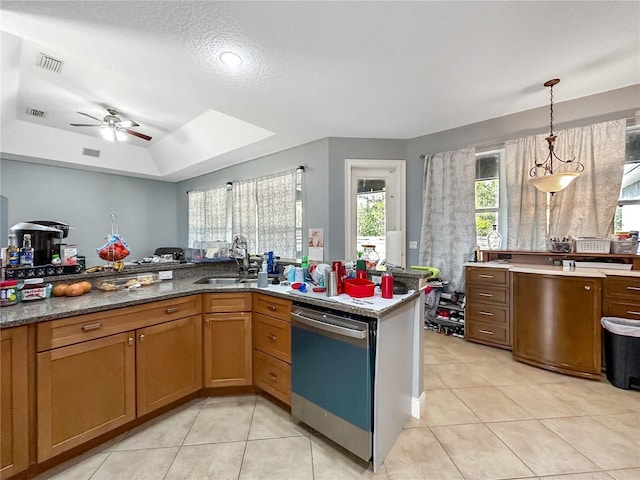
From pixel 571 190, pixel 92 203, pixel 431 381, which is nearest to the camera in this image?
pixel 431 381

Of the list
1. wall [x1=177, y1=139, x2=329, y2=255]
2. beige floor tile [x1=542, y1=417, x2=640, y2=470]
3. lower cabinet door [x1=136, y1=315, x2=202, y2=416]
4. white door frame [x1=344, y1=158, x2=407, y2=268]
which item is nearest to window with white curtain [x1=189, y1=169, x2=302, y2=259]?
wall [x1=177, y1=139, x2=329, y2=255]

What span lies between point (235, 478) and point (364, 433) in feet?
2.44

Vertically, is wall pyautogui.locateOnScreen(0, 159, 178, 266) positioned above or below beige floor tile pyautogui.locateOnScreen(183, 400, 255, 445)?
above

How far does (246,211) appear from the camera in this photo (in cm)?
463

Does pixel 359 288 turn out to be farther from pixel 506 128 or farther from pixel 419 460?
pixel 506 128

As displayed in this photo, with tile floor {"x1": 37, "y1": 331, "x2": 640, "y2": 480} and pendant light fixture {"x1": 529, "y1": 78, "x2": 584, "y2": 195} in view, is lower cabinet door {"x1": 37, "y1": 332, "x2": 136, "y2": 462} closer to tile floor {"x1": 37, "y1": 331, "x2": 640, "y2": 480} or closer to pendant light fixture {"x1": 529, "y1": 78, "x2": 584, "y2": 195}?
tile floor {"x1": 37, "y1": 331, "x2": 640, "y2": 480}

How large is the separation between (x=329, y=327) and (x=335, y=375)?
0.95 ft

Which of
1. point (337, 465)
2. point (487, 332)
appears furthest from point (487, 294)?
point (337, 465)

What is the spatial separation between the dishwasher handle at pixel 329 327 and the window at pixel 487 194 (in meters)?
2.81

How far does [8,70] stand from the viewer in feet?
8.33

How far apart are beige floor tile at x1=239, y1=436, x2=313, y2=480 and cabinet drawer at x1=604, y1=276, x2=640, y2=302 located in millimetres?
2895

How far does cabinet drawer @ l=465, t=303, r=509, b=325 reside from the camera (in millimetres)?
2963

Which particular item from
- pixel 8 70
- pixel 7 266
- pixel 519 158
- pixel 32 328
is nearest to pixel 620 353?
pixel 519 158

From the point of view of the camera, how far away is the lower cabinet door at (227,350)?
2.11m
